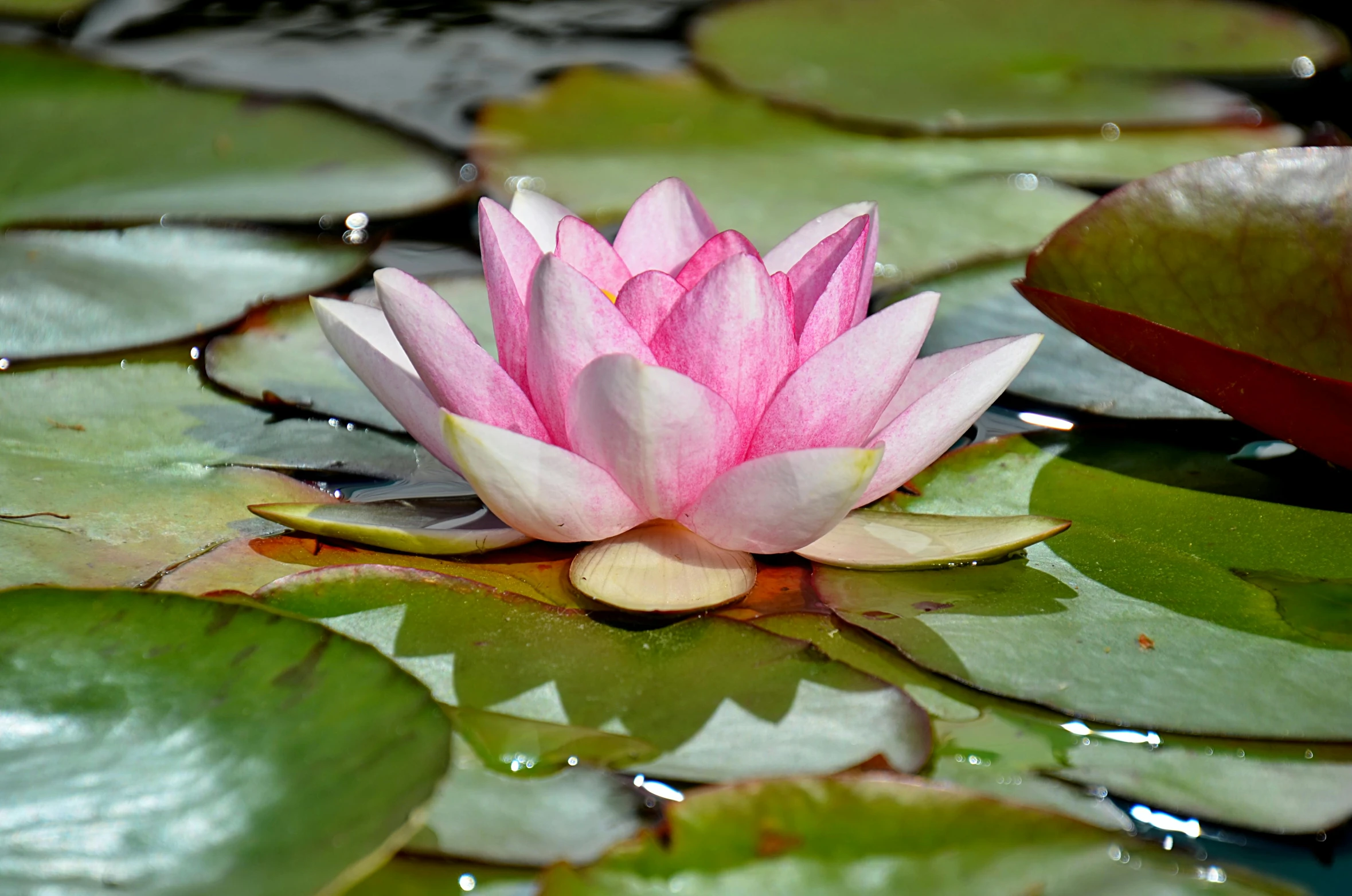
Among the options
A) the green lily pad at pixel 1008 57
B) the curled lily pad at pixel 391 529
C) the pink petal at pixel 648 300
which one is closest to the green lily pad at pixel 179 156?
the green lily pad at pixel 1008 57

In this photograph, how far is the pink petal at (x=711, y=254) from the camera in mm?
1208

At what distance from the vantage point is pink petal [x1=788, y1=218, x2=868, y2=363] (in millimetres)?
1171

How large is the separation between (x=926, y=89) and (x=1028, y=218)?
2.65 feet

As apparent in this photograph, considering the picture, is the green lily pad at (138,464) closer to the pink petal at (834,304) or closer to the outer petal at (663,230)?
the outer petal at (663,230)

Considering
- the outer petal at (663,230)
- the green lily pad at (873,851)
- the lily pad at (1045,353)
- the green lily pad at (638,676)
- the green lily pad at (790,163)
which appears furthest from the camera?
the green lily pad at (790,163)

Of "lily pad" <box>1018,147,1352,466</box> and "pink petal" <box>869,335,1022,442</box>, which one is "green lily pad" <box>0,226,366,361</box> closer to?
"pink petal" <box>869,335,1022,442</box>

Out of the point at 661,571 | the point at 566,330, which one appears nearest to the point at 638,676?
the point at 661,571

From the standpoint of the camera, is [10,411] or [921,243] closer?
[10,411]

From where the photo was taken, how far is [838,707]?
102cm

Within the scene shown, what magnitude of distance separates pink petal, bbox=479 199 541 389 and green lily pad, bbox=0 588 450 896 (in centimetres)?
37

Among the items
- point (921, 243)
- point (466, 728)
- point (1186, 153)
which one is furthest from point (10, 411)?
point (1186, 153)

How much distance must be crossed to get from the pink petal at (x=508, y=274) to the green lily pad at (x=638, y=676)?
0.85ft

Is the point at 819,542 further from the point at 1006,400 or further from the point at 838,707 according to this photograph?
the point at 1006,400

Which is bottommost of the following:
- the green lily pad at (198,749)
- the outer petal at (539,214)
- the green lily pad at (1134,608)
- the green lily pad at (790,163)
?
the green lily pad at (1134,608)
